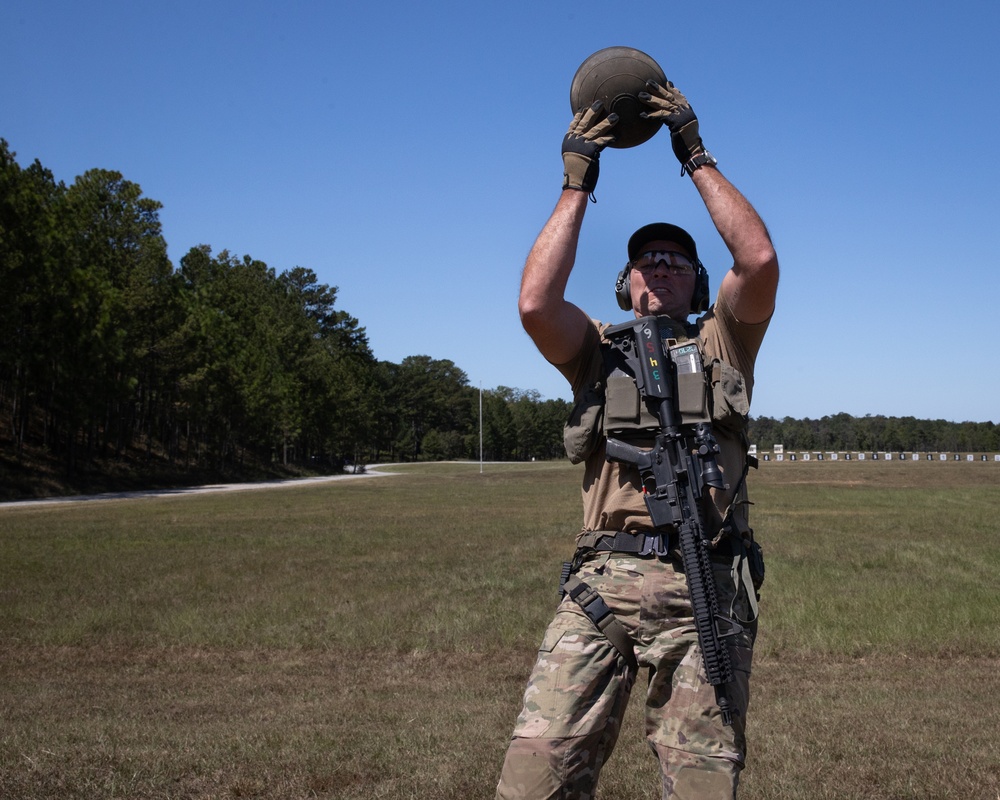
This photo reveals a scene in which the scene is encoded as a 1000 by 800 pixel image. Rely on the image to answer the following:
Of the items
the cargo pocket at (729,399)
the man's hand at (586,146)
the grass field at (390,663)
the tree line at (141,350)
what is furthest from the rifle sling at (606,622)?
the tree line at (141,350)

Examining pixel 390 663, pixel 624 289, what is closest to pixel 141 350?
pixel 390 663

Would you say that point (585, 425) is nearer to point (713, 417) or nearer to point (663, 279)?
point (713, 417)

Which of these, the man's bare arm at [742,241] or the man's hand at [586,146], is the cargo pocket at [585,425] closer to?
the man's bare arm at [742,241]

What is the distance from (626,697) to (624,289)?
64.2 inches

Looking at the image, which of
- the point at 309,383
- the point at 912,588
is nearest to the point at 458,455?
the point at 309,383

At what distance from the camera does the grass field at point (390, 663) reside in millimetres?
5801

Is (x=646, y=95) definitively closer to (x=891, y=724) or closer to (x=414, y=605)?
(x=891, y=724)

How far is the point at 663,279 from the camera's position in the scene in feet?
12.7

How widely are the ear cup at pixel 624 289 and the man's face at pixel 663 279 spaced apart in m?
0.09

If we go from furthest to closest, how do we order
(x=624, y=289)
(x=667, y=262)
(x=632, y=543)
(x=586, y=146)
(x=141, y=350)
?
(x=141, y=350) → (x=624, y=289) → (x=667, y=262) → (x=586, y=146) → (x=632, y=543)

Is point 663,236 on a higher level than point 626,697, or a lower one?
higher

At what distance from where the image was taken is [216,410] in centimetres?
6244

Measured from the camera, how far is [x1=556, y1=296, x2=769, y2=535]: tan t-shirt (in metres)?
3.58

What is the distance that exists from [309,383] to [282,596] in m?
67.9
